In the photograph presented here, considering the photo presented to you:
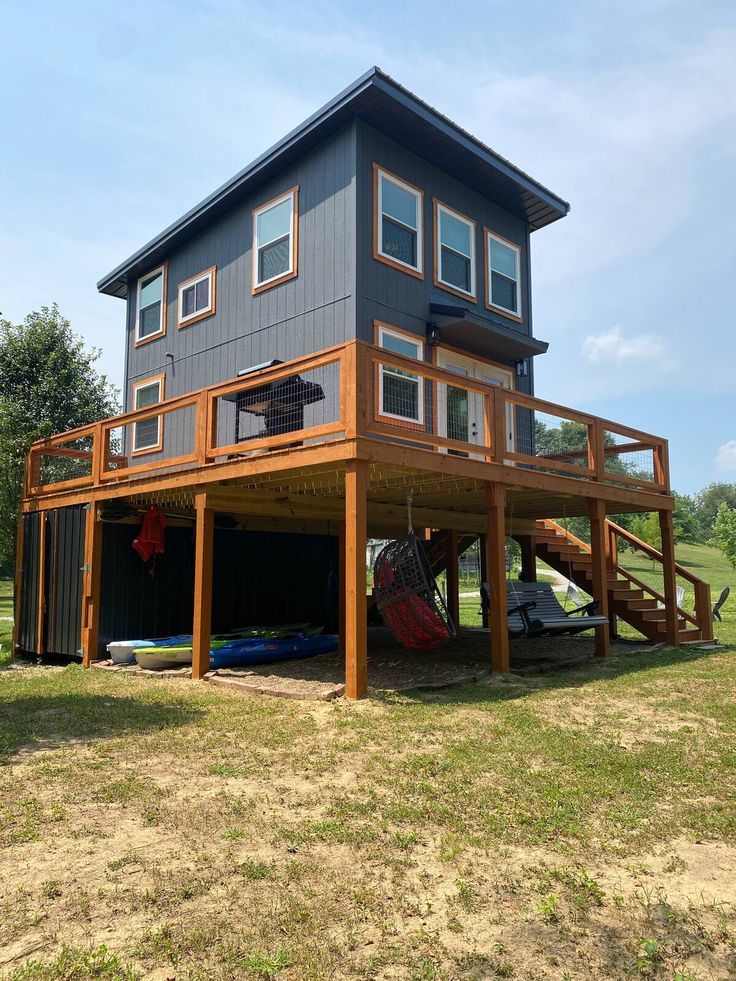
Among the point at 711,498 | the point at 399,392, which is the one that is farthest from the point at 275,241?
the point at 711,498

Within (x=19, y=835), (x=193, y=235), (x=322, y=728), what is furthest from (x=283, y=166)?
(x=19, y=835)

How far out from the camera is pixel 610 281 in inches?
634

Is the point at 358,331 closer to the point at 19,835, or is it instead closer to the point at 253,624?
the point at 253,624

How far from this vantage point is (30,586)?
11672 millimetres

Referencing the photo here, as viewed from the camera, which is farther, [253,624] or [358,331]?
[253,624]

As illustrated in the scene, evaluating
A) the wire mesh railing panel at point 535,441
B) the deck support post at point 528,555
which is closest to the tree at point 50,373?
the deck support post at point 528,555

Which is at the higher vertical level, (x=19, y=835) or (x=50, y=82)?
(x=50, y=82)

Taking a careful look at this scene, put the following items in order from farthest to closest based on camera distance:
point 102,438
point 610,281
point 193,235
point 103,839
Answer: point 610,281
point 193,235
point 102,438
point 103,839

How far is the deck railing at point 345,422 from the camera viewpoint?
7.39 meters

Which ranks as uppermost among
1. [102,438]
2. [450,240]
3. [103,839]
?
[450,240]

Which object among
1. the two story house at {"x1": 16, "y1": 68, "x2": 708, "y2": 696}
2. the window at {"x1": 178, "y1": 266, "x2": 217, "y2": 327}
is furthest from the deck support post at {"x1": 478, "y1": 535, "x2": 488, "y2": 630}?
the window at {"x1": 178, "y1": 266, "x2": 217, "y2": 327}

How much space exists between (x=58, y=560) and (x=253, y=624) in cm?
335

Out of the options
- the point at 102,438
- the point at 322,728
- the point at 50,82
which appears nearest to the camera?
the point at 322,728

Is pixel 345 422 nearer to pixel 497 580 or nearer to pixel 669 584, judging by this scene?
pixel 497 580
